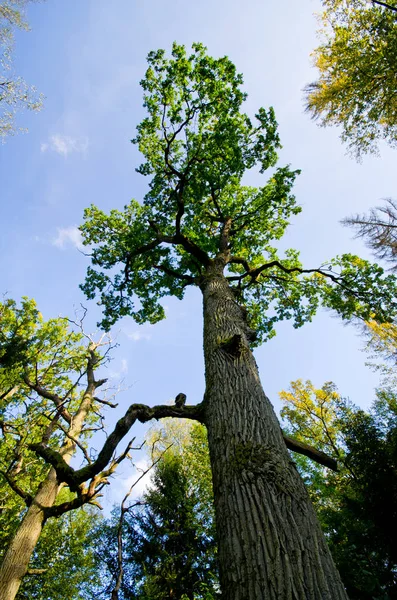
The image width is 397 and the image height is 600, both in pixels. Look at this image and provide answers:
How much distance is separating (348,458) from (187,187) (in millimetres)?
10797

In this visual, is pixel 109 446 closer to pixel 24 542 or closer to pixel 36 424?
pixel 24 542

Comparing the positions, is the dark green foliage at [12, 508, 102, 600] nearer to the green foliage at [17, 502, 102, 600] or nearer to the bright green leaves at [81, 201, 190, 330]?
the green foliage at [17, 502, 102, 600]

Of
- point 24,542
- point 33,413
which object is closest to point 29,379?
point 33,413

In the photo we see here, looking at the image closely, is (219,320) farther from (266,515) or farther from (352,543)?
(352,543)

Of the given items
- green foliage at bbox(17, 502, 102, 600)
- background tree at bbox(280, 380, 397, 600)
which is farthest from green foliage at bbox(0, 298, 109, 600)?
background tree at bbox(280, 380, 397, 600)

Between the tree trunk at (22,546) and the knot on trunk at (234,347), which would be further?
the tree trunk at (22,546)

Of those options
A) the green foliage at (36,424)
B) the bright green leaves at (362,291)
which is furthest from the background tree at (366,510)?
the green foliage at (36,424)

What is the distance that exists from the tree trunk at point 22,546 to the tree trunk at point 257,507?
5812 millimetres

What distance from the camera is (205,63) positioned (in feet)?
27.2

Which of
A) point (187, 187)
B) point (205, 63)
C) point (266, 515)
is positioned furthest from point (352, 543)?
point (205, 63)

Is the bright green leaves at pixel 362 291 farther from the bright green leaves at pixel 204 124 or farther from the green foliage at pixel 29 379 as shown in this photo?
the green foliage at pixel 29 379

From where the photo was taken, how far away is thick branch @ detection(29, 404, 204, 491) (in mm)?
2998

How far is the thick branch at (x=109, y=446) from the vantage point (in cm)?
300

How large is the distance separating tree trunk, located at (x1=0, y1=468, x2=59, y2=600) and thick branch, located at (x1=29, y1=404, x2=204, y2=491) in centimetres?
459
